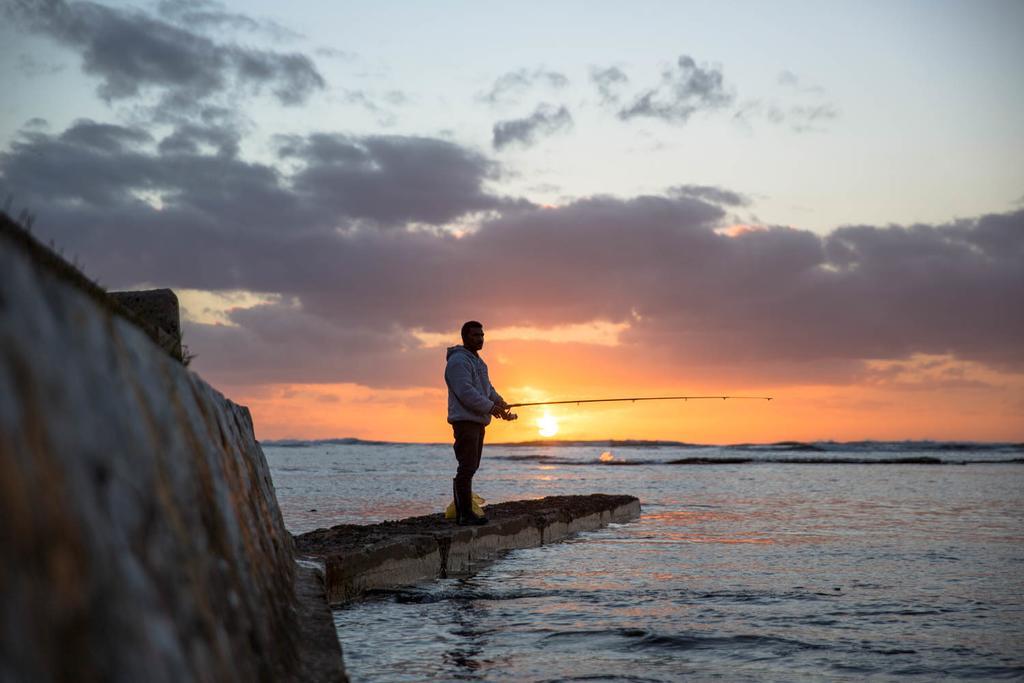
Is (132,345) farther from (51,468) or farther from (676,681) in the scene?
(676,681)

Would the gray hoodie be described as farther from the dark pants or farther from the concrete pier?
the concrete pier

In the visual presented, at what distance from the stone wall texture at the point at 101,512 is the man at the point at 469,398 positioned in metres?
5.82

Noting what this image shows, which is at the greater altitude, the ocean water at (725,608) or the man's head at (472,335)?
the man's head at (472,335)

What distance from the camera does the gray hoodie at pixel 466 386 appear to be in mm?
8727

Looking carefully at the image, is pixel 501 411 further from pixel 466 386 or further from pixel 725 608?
pixel 725 608

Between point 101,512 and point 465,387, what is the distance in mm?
7074

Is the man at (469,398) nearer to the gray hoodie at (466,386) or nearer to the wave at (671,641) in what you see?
the gray hoodie at (466,386)

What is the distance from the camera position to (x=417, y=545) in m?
8.09

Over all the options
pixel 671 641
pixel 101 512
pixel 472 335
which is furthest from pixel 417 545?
pixel 101 512

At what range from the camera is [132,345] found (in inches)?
89.3

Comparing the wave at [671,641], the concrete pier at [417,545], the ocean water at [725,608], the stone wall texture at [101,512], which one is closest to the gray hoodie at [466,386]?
the concrete pier at [417,545]

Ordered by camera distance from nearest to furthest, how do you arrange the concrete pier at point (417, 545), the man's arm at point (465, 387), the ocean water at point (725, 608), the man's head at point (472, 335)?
the ocean water at point (725, 608) → the concrete pier at point (417, 545) → the man's arm at point (465, 387) → the man's head at point (472, 335)

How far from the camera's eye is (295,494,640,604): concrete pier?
7.03 meters

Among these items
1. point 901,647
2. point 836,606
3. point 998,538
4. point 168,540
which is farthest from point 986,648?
point 998,538
